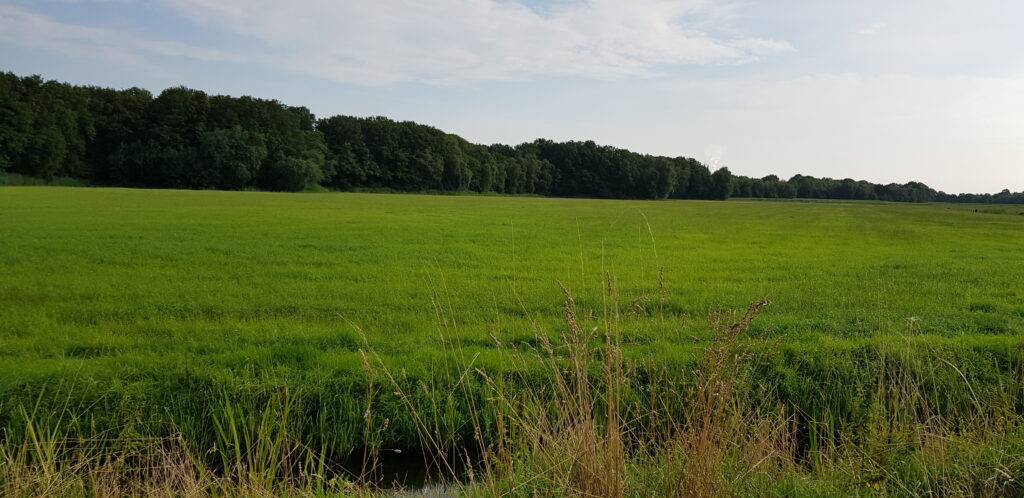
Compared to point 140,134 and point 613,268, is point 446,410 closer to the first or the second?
point 613,268

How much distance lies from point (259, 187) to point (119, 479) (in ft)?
316

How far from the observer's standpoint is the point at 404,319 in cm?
998

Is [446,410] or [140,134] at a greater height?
[140,134]

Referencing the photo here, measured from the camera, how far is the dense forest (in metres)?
→ 79.0

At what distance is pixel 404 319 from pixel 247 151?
89.8 metres

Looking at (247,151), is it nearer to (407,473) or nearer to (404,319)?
(404,319)

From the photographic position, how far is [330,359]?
24.6 ft

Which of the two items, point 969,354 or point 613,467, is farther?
point 969,354

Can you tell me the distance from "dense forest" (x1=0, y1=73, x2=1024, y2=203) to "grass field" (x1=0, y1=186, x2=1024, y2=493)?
70.3 metres

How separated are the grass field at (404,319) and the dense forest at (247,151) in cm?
7028

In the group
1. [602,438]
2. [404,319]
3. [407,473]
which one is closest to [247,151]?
[404,319]

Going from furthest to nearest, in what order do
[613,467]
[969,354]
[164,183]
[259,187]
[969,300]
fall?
1. [259,187]
2. [164,183]
3. [969,300]
4. [969,354]
5. [613,467]

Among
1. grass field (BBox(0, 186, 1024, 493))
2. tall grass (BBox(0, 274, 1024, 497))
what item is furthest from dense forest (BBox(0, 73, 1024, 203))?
tall grass (BBox(0, 274, 1024, 497))

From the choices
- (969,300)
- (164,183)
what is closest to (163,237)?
(969,300)
